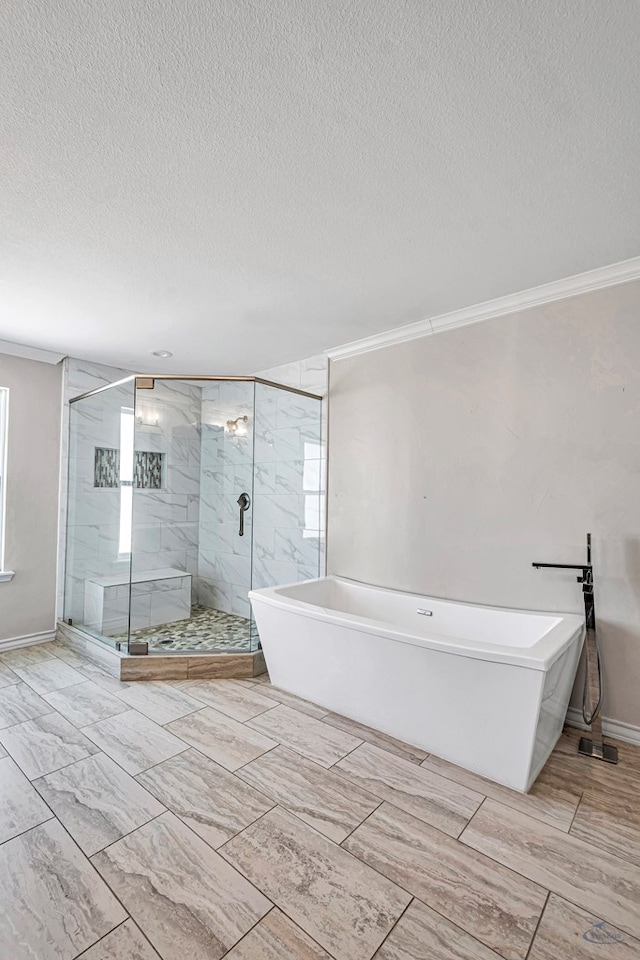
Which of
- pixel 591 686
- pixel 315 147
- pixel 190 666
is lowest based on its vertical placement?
pixel 190 666

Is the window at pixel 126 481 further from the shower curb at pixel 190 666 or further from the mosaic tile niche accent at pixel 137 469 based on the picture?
the shower curb at pixel 190 666

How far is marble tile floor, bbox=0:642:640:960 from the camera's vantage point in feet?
4.31

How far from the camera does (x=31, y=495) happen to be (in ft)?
12.8

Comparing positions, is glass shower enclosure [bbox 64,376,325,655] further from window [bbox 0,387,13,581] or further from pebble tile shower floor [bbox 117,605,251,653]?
window [bbox 0,387,13,581]

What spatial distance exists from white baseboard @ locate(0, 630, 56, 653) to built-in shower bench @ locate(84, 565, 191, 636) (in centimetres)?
49

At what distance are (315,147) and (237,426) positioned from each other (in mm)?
2252

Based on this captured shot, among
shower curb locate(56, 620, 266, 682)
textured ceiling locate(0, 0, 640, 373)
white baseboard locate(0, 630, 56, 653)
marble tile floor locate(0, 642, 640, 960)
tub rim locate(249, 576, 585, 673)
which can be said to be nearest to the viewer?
textured ceiling locate(0, 0, 640, 373)

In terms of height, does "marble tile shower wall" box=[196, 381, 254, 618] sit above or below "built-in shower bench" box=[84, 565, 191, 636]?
above

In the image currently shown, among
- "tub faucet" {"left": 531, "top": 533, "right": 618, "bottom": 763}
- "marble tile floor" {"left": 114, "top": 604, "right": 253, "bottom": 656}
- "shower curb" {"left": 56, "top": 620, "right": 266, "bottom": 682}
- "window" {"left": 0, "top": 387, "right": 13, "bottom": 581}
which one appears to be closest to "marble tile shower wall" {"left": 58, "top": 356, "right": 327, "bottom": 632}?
"marble tile floor" {"left": 114, "top": 604, "right": 253, "bottom": 656}

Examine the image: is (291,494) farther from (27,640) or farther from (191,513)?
(27,640)

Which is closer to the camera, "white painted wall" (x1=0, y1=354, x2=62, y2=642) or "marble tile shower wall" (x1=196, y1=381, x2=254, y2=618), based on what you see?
"marble tile shower wall" (x1=196, y1=381, x2=254, y2=618)

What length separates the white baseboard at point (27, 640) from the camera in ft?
12.3

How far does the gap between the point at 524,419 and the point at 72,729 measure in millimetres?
3088

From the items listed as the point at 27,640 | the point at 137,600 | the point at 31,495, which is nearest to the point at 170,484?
the point at 137,600
